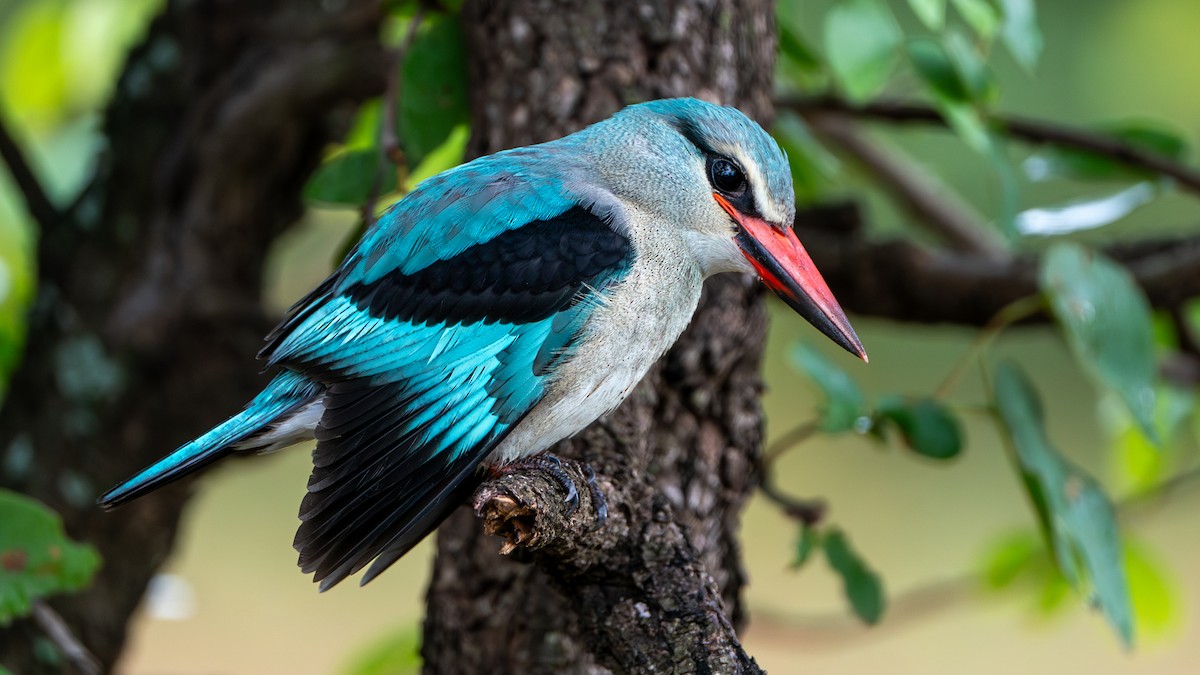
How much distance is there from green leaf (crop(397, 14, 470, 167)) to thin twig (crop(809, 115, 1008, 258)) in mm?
1238

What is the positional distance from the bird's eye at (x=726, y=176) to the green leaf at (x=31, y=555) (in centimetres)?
112

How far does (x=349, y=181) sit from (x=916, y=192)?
1670 millimetres

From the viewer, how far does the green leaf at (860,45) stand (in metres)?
2.26

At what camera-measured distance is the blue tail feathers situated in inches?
72.2

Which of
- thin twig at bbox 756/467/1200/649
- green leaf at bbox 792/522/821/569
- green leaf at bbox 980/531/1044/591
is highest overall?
green leaf at bbox 792/522/821/569

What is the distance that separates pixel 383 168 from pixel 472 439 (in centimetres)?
63

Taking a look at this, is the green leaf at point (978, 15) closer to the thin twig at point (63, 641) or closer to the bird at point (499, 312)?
the bird at point (499, 312)

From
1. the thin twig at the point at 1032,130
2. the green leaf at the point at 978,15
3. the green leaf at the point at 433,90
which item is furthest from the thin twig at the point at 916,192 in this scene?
the green leaf at the point at 433,90

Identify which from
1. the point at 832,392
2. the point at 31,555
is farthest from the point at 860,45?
the point at 31,555

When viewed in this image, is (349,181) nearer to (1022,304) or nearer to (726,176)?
(726,176)

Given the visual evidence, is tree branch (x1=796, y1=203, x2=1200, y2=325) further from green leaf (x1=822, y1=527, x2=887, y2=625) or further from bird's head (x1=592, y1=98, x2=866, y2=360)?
bird's head (x1=592, y1=98, x2=866, y2=360)

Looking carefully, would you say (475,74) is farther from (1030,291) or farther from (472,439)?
(1030,291)

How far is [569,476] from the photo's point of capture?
1771 millimetres

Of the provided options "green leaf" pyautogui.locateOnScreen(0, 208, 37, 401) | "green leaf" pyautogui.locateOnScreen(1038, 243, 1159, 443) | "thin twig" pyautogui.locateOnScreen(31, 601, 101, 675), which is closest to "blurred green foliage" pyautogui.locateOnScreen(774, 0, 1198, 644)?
"green leaf" pyautogui.locateOnScreen(1038, 243, 1159, 443)
